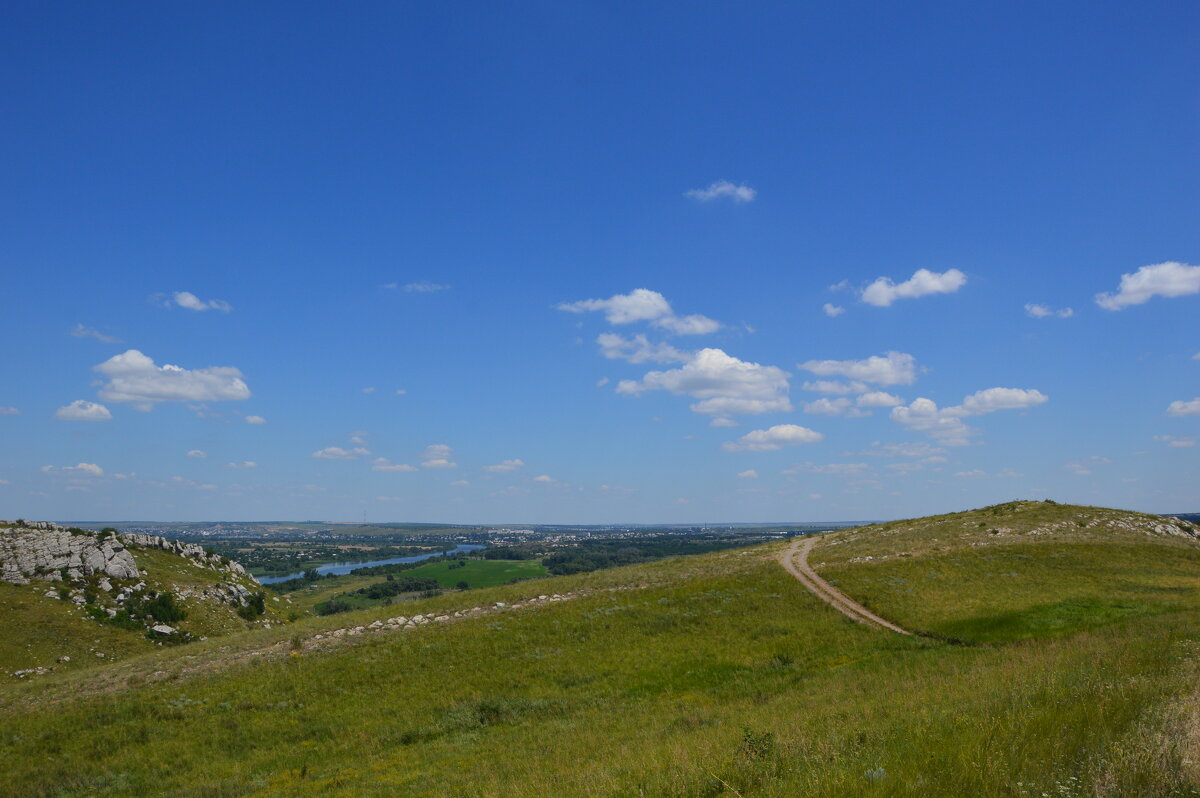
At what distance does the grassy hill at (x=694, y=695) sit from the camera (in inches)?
376

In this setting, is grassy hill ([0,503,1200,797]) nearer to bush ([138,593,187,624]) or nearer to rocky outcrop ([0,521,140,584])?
bush ([138,593,187,624])

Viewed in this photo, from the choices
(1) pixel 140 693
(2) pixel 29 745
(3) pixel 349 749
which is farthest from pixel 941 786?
(1) pixel 140 693

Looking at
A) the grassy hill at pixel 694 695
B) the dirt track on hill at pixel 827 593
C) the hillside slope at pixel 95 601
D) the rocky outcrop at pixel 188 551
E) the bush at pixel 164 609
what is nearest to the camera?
the grassy hill at pixel 694 695

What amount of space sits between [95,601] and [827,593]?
72116mm

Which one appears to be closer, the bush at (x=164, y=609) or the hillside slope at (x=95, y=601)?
the hillside slope at (x=95, y=601)

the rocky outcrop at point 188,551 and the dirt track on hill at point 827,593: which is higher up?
the dirt track on hill at point 827,593

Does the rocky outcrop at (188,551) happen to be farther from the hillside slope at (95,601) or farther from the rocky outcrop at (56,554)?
the rocky outcrop at (56,554)

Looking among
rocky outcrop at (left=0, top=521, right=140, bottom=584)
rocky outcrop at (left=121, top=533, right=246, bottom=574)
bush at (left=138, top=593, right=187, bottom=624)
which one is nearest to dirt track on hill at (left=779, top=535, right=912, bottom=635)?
bush at (left=138, top=593, right=187, bottom=624)

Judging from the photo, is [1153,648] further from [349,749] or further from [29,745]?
[29,745]

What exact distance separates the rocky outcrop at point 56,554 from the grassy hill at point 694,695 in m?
40.6

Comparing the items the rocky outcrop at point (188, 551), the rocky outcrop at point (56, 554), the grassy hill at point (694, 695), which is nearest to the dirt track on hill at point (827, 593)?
the grassy hill at point (694, 695)

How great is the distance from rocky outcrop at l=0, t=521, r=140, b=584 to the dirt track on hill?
248 ft

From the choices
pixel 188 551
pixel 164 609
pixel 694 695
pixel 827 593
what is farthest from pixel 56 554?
pixel 827 593

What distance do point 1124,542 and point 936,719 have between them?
49.6m
